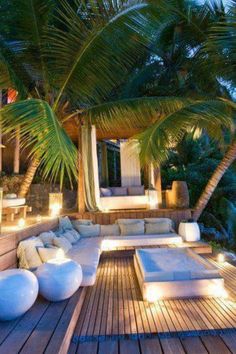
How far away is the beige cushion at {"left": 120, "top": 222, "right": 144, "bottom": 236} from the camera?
5426mm

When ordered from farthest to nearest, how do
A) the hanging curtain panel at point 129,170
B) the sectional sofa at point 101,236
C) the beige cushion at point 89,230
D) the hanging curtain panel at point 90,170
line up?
the hanging curtain panel at point 129,170, the hanging curtain panel at point 90,170, the beige cushion at point 89,230, the sectional sofa at point 101,236

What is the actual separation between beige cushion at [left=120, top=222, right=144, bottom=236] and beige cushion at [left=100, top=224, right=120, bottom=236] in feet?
0.38

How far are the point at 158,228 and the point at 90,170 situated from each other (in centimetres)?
214

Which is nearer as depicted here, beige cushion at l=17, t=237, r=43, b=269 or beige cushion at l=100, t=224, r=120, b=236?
beige cushion at l=17, t=237, r=43, b=269

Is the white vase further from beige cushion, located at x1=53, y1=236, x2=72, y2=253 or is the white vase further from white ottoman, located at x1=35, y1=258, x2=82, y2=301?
white ottoman, located at x1=35, y1=258, x2=82, y2=301

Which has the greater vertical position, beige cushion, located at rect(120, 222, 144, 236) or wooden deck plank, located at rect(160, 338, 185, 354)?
beige cushion, located at rect(120, 222, 144, 236)

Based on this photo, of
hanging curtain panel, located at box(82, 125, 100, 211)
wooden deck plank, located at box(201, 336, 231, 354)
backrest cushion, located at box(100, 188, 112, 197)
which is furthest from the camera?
backrest cushion, located at box(100, 188, 112, 197)

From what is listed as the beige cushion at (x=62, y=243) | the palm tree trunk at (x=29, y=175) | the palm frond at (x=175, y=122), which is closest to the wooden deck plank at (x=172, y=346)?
the beige cushion at (x=62, y=243)

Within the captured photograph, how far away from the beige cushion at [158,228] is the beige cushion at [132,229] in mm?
136

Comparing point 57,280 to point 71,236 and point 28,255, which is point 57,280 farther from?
point 71,236

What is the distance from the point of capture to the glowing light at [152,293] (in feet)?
9.83

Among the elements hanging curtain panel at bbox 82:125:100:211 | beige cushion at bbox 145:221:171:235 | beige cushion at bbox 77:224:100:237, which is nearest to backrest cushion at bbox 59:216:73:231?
beige cushion at bbox 77:224:100:237

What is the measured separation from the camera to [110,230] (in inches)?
217

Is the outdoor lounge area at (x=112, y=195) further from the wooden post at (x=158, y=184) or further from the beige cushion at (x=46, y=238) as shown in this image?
the wooden post at (x=158, y=184)
